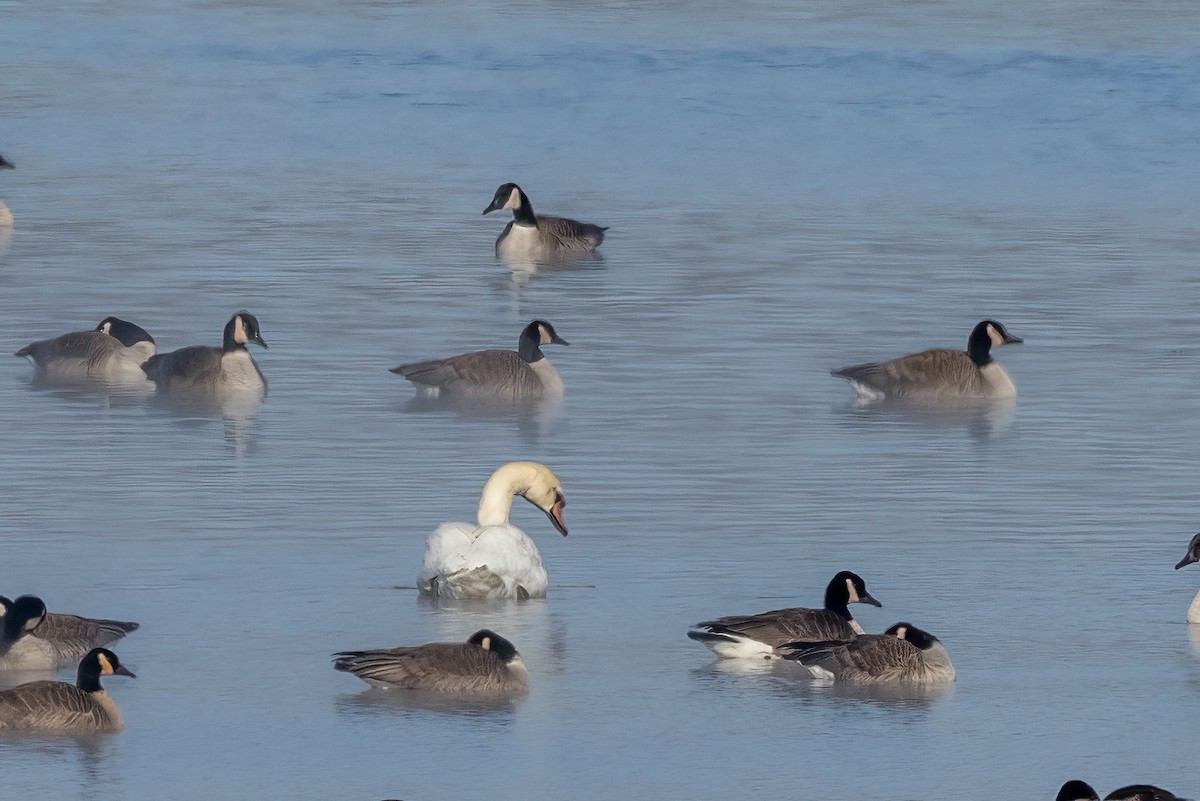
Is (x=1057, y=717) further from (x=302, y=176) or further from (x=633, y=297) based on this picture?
(x=302, y=176)

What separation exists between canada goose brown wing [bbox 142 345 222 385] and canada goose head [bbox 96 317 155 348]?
1.40 ft

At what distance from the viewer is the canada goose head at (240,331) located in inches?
655

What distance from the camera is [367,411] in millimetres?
15820

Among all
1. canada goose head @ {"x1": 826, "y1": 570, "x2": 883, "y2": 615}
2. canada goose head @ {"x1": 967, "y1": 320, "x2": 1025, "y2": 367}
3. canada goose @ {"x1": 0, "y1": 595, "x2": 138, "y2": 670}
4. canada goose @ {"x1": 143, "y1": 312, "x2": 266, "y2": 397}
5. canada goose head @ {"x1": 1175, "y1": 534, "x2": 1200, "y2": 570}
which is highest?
canada goose head @ {"x1": 967, "y1": 320, "x2": 1025, "y2": 367}

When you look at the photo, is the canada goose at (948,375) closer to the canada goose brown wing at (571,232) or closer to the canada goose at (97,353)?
the canada goose at (97,353)

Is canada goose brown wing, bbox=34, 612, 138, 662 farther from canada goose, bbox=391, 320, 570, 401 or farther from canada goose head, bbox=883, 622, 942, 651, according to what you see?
canada goose, bbox=391, 320, 570, 401

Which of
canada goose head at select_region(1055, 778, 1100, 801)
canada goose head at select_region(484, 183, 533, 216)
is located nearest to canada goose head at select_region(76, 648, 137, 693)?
canada goose head at select_region(1055, 778, 1100, 801)

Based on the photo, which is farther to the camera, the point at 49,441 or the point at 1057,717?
the point at 49,441

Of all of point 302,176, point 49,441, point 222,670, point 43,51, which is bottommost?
point 222,670

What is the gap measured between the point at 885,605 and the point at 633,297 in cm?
1004

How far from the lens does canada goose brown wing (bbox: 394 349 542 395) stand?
54.4ft

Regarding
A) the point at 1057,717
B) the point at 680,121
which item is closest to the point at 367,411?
the point at 1057,717

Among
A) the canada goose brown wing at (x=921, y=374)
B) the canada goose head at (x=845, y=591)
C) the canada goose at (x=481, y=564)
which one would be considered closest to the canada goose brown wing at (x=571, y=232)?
the canada goose brown wing at (x=921, y=374)

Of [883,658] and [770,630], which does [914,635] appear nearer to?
[883,658]
